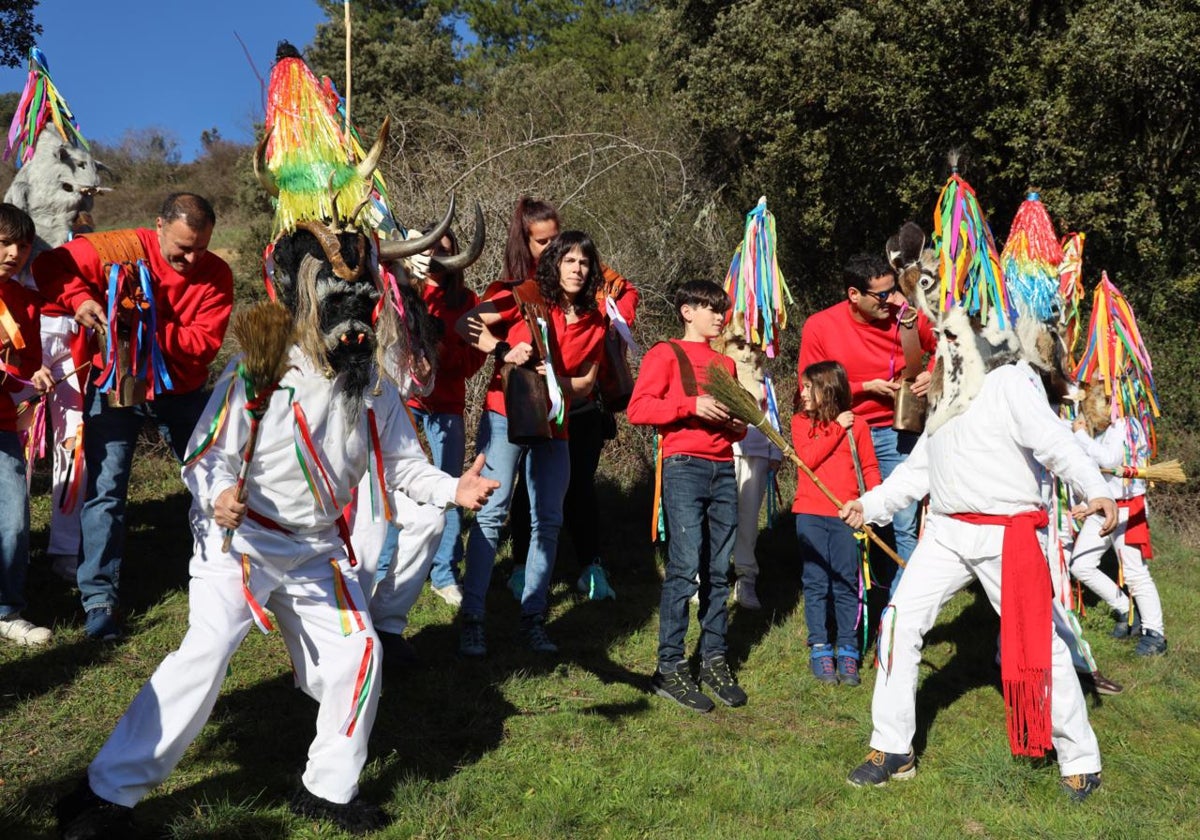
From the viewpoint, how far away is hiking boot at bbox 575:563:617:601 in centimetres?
617

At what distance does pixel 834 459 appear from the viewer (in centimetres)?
555

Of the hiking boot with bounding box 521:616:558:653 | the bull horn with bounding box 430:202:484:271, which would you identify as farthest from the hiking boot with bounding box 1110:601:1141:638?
the bull horn with bounding box 430:202:484:271

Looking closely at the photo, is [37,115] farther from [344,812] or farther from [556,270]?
[344,812]

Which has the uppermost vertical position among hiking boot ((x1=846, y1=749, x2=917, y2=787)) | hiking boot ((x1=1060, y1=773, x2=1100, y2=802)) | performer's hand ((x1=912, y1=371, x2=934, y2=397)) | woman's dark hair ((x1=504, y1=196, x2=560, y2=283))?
woman's dark hair ((x1=504, y1=196, x2=560, y2=283))

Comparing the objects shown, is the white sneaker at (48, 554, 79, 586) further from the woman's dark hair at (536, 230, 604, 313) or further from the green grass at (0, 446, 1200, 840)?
the woman's dark hair at (536, 230, 604, 313)

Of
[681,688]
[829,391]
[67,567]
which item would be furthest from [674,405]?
[67,567]

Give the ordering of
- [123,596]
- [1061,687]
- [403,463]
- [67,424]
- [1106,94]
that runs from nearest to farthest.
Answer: [403,463] → [1061,687] → [123,596] → [67,424] → [1106,94]

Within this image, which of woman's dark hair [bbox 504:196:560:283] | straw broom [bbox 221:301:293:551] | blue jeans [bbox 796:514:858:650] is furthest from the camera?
woman's dark hair [bbox 504:196:560:283]

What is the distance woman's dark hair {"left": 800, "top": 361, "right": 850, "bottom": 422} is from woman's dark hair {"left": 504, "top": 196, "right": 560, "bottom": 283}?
169cm

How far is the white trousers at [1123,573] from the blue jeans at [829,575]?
1774mm

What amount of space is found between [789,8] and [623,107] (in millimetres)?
3005

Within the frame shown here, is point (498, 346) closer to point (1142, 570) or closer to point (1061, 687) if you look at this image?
point (1061, 687)

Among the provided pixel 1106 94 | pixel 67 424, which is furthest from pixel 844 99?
pixel 67 424

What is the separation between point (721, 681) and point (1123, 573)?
303 cm
